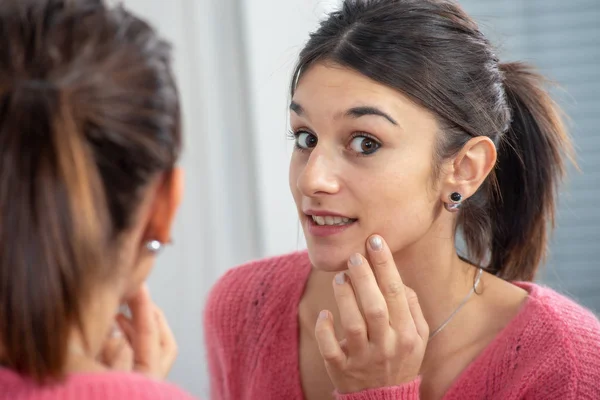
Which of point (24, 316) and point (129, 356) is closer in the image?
point (24, 316)

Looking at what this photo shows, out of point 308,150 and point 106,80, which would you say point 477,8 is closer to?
point 308,150

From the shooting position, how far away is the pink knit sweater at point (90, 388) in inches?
26.4

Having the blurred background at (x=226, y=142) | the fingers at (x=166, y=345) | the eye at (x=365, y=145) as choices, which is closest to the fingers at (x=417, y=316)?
the eye at (x=365, y=145)

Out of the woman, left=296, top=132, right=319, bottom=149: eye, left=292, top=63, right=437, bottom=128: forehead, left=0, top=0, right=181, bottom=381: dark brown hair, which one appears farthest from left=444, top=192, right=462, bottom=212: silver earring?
left=0, top=0, right=181, bottom=381: dark brown hair

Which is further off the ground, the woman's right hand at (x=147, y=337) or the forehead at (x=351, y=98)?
the forehead at (x=351, y=98)

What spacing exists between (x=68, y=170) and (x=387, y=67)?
565mm

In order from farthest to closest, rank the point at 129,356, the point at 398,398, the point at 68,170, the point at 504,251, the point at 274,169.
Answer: the point at 274,169
the point at 504,251
the point at 398,398
the point at 129,356
the point at 68,170

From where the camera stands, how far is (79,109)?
0.64 meters

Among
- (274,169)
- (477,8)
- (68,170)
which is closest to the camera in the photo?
(68,170)

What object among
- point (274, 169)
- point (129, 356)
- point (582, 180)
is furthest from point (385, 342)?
point (582, 180)

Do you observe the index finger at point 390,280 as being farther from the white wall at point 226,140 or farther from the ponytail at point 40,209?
the white wall at point 226,140

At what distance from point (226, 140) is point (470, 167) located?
788 millimetres

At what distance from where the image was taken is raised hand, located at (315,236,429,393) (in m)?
1.07

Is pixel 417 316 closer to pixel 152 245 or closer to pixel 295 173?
pixel 295 173
